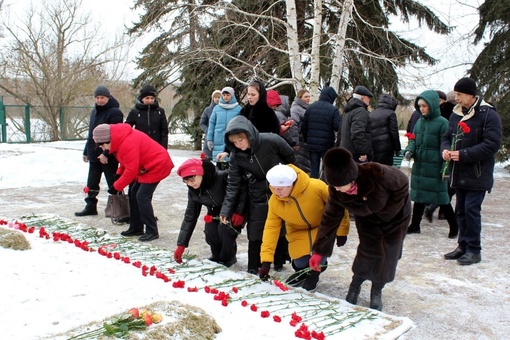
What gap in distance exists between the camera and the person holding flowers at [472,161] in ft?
15.5

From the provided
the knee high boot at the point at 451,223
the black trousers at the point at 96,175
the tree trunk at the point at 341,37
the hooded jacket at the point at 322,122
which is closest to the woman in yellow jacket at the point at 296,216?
the knee high boot at the point at 451,223

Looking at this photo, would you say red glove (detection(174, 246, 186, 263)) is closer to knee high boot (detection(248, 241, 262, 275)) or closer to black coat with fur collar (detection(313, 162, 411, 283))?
knee high boot (detection(248, 241, 262, 275))

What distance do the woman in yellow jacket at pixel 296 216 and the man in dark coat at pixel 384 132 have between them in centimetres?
283

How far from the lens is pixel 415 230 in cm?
612

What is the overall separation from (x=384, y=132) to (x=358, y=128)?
0.53 m

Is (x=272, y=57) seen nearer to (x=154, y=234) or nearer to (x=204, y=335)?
(x=154, y=234)

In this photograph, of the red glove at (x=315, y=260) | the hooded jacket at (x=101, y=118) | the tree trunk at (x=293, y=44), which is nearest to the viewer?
the red glove at (x=315, y=260)

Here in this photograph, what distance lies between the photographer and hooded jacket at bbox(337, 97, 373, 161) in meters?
6.18

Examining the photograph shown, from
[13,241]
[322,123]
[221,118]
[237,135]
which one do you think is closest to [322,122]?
[322,123]

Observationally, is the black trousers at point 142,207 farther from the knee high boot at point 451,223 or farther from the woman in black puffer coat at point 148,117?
the knee high boot at point 451,223

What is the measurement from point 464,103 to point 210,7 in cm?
952

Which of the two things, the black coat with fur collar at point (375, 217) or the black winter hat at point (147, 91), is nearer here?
the black coat with fur collar at point (375, 217)

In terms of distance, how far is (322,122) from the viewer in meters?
7.22

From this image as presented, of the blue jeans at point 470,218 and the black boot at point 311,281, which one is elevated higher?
the blue jeans at point 470,218
